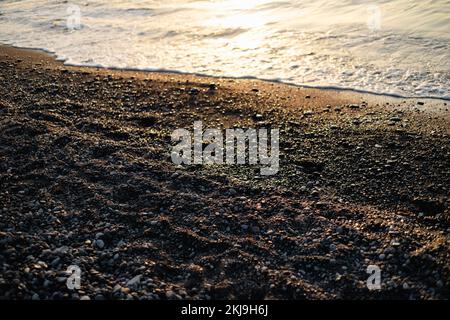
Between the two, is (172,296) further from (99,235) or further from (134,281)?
(99,235)

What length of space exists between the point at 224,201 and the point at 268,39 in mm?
5020

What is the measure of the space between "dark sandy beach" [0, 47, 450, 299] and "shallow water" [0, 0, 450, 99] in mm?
877

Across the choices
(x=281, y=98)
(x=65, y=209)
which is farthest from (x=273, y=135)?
(x=65, y=209)

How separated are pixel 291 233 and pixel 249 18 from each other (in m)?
6.97

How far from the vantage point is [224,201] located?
12.3 ft

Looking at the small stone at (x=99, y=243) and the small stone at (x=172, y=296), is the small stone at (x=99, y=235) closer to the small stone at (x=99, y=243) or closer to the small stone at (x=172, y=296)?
the small stone at (x=99, y=243)

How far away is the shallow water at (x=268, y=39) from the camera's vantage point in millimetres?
6332

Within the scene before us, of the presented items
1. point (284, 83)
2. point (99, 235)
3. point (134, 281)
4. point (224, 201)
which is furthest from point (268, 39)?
point (134, 281)

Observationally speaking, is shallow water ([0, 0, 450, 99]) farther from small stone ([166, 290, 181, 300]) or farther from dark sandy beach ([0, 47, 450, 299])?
small stone ([166, 290, 181, 300])

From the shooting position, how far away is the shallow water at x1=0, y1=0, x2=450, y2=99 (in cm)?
633

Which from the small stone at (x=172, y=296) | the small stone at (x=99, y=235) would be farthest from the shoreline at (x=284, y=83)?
the small stone at (x=172, y=296)

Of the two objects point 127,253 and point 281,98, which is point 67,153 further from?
point 281,98

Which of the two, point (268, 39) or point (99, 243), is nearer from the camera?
point (99, 243)

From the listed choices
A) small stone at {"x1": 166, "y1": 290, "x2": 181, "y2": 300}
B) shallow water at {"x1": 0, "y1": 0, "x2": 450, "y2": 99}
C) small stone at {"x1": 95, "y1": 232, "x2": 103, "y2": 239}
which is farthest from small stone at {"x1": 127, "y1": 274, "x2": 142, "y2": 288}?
shallow water at {"x1": 0, "y1": 0, "x2": 450, "y2": 99}
